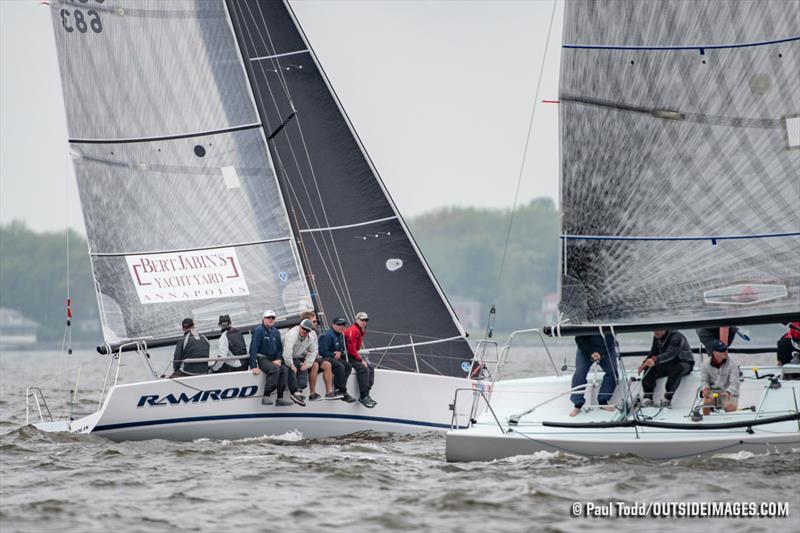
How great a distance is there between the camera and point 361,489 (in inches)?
412

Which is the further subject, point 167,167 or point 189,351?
point 167,167

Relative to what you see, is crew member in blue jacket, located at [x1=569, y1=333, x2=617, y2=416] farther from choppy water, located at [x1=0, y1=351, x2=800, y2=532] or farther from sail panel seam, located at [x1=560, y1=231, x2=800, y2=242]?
sail panel seam, located at [x1=560, y1=231, x2=800, y2=242]

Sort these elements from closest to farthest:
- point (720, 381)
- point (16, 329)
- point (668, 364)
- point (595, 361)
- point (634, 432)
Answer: point (634, 432) < point (720, 381) < point (595, 361) < point (668, 364) < point (16, 329)

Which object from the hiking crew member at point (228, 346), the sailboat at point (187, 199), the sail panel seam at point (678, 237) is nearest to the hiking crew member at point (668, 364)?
the sail panel seam at point (678, 237)

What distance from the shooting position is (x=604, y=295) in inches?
431

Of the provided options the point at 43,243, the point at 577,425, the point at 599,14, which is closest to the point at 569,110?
the point at 599,14

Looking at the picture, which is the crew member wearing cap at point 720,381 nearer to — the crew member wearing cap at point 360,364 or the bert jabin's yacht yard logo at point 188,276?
the crew member wearing cap at point 360,364

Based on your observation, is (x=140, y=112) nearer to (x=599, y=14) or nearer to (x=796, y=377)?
(x=599, y=14)

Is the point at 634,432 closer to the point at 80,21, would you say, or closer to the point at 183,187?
the point at 183,187

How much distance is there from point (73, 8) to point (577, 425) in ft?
27.8

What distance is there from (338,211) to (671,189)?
243 inches

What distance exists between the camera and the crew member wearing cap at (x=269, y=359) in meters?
14.0

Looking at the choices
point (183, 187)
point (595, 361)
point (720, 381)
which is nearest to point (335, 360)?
point (183, 187)

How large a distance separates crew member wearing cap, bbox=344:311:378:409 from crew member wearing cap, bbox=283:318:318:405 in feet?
1.29
